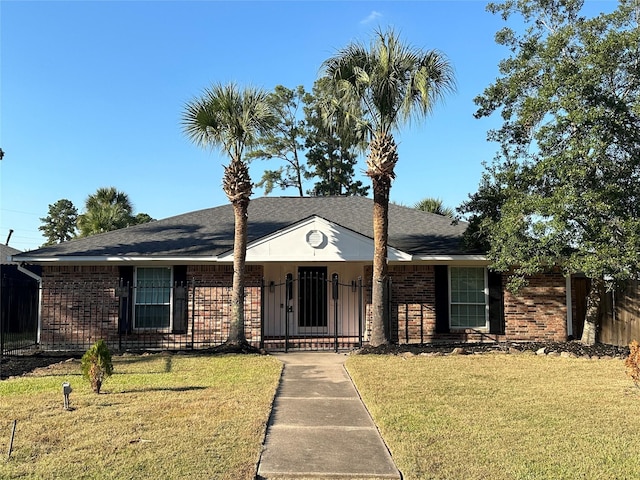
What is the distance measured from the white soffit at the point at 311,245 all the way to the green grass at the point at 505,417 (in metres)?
3.73

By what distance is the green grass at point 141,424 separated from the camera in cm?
489

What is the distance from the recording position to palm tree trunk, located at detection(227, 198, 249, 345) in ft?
42.7

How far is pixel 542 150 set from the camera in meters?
13.0

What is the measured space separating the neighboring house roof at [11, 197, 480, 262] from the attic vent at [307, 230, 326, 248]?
2.14 ft

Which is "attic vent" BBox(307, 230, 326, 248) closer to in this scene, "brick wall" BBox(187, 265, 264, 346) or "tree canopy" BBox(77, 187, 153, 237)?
"brick wall" BBox(187, 265, 264, 346)

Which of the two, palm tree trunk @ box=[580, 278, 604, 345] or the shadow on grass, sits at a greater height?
palm tree trunk @ box=[580, 278, 604, 345]

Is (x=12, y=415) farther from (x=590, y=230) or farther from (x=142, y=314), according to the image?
(x=590, y=230)

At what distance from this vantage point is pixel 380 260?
42.3 feet

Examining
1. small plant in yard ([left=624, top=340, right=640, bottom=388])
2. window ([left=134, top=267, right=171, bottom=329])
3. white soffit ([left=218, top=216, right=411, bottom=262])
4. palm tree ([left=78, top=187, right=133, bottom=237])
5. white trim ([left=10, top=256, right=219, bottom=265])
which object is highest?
palm tree ([left=78, top=187, right=133, bottom=237])

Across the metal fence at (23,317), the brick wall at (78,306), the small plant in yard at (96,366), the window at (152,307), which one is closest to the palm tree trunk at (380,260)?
the window at (152,307)

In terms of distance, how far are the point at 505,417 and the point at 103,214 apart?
70.0ft

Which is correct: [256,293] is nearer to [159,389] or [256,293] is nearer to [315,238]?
[315,238]

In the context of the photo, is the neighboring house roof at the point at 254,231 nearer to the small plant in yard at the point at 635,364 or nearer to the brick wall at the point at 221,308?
the brick wall at the point at 221,308

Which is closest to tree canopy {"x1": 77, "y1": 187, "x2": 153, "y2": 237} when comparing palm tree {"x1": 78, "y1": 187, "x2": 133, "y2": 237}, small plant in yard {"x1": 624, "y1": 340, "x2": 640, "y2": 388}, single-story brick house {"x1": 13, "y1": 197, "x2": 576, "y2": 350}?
palm tree {"x1": 78, "y1": 187, "x2": 133, "y2": 237}
